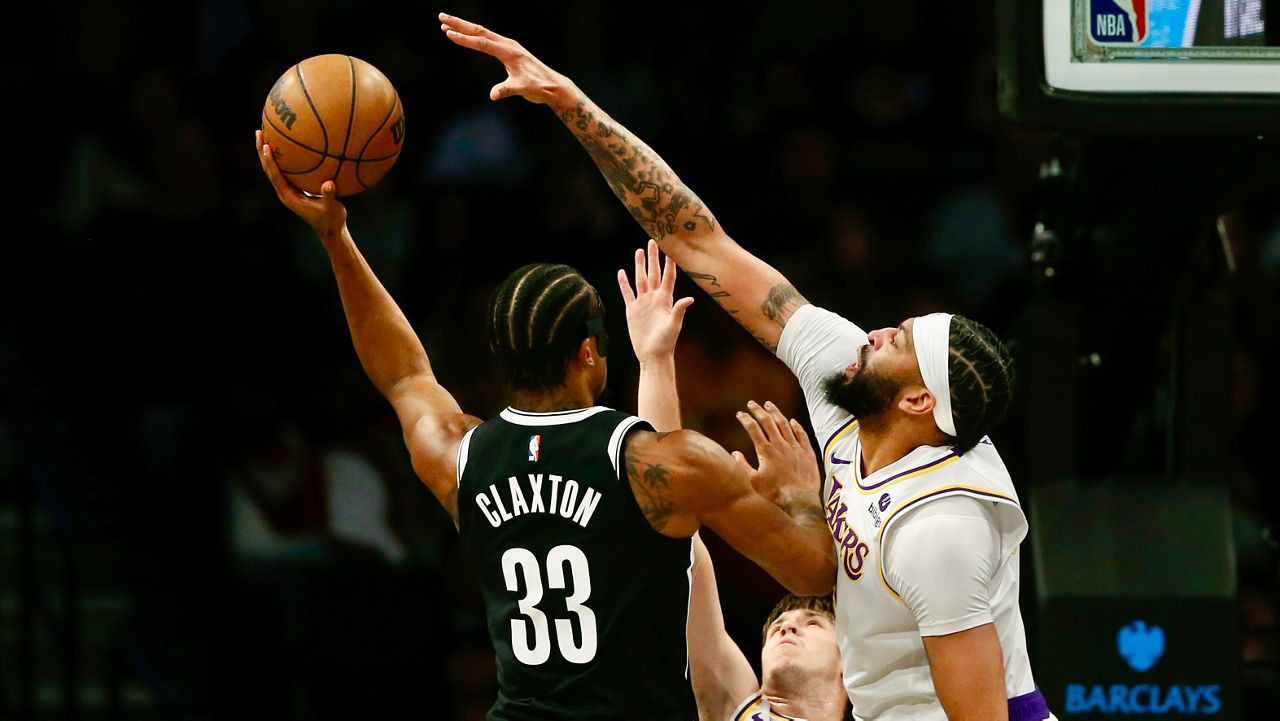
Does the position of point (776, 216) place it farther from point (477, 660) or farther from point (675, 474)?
point (675, 474)

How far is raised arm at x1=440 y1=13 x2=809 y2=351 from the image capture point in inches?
139

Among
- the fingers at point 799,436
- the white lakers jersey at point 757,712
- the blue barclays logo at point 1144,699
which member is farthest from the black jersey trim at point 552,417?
the blue barclays logo at point 1144,699

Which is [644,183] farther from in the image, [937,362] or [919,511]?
[919,511]

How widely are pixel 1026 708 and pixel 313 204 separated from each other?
1927 mm

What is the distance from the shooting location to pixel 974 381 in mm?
3045

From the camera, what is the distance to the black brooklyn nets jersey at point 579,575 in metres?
3.06

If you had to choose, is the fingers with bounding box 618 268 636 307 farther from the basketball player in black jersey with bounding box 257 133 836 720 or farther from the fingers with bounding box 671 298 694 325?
the basketball player in black jersey with bounding box 257 133 836 720

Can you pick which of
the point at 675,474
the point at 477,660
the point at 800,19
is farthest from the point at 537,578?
the point at 800,19

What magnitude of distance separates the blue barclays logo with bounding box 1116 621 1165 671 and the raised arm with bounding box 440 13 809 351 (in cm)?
148

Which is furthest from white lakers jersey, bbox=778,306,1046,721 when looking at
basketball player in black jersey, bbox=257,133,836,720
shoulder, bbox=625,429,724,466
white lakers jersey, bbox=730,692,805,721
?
white lakers jersey, bbox=730,692,805,721

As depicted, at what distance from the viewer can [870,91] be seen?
7.66m

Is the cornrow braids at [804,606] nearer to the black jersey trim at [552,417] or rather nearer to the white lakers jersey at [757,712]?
the white lakers jersey at [757,712]

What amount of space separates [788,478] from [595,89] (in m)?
4.40

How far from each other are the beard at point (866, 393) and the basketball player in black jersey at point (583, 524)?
26 cm
